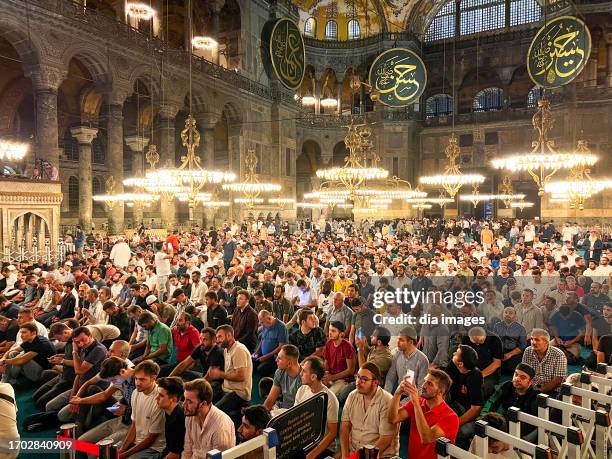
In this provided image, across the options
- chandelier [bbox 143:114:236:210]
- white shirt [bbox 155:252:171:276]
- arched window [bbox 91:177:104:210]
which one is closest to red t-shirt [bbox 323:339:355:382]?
chandelier [bbox 143:114:236:210]

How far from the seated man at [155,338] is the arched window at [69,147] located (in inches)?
650

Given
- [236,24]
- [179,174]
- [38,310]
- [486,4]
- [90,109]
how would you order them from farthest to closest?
[486,4], [236,24], [90,109], [179,174], [38,310]

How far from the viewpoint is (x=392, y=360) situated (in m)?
3.85

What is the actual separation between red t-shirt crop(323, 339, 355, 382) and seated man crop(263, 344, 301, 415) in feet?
2.56

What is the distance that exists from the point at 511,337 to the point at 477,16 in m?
23.1

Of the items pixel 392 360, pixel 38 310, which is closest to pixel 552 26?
pixel 392 360

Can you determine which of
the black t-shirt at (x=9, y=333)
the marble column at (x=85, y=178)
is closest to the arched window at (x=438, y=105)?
the marble column at (x=85, y=178)

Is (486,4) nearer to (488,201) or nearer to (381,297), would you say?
(488,201)

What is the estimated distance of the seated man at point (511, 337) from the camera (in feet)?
14.8

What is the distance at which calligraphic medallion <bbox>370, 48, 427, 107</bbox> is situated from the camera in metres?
11.7

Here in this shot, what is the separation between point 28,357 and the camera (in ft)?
14.6

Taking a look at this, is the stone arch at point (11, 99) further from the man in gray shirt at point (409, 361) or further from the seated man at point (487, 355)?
the seated man at point (487, 355)

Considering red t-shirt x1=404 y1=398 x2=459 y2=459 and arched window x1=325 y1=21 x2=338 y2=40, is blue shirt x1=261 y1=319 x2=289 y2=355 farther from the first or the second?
arched window x1=325 y1=21 x2=338 y2=40

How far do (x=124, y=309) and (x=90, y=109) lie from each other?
13.2 m
